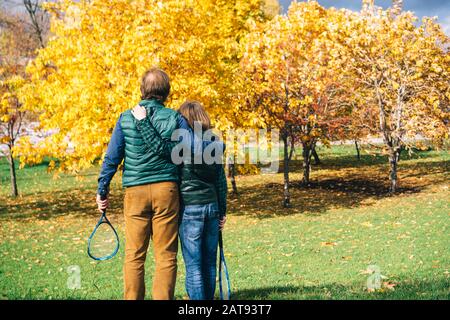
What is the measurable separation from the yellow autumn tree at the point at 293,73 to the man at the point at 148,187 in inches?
411

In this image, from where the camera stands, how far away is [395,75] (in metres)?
16.6

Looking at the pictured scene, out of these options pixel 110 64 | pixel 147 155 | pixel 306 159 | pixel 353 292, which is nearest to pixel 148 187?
pixel 147 155

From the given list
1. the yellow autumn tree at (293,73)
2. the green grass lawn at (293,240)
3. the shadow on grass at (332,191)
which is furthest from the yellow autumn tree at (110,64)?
the shadow on grass at (332,191)

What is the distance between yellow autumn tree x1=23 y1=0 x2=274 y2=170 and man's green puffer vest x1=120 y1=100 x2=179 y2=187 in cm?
679

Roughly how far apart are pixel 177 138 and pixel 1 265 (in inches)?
237

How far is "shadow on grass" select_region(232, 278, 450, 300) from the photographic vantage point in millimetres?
4961

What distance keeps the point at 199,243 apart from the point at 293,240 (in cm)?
639

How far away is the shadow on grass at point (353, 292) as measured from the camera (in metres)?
4.96

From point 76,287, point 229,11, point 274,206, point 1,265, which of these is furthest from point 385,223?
point 229,11

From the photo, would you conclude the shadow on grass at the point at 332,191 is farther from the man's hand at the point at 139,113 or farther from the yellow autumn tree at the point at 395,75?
the man's hand at the point at 139,113

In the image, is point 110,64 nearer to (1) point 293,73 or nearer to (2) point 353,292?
(1) point 293,73

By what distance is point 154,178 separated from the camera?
411 centimetres

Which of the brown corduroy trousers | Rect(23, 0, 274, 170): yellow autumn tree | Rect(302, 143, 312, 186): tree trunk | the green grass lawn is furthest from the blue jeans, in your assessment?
Rect(302, 143, 312, 186): tree trunk
